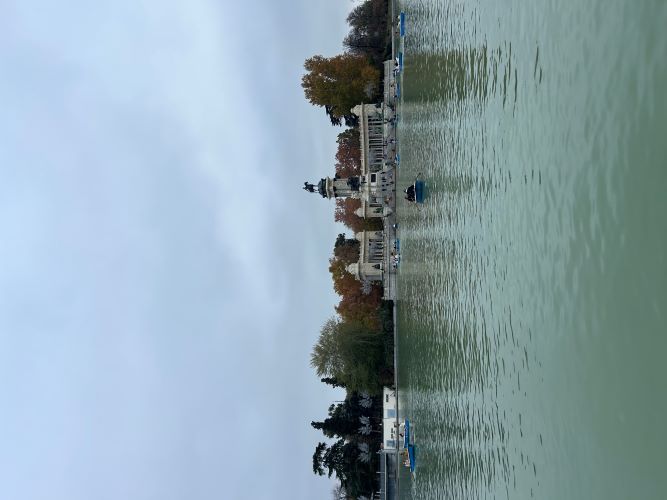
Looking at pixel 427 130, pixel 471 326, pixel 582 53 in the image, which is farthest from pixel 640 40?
pixel 427 130

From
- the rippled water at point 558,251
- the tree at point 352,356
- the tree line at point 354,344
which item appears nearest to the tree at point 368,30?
the tree line at point 354,344

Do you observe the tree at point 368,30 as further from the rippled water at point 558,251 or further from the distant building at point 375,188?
the rippled water at point 558,251

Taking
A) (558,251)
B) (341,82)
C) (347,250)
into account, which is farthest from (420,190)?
(347,250)

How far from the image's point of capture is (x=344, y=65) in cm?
6056

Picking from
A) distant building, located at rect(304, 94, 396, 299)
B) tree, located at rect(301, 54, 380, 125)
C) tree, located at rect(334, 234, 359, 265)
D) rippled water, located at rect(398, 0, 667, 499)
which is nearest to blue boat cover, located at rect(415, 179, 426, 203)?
rippled water, located at rect(398, 0, 667, 499)

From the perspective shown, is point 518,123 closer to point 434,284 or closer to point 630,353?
point 630,353

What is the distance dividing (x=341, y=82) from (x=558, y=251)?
50.3 meters

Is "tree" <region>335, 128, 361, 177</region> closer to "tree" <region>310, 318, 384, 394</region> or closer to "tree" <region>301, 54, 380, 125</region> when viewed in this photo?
"tree" <region>301, 54, 380, 125</region>

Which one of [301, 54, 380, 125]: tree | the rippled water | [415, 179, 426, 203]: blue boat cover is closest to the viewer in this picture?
the rippled water

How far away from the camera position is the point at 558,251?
40.8 feet

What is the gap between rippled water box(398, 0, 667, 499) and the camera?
9.33 m

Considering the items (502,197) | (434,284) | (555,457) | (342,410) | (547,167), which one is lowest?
(555,457)

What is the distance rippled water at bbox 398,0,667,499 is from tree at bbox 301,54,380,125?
35.5 metres

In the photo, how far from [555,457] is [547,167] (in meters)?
5.58
